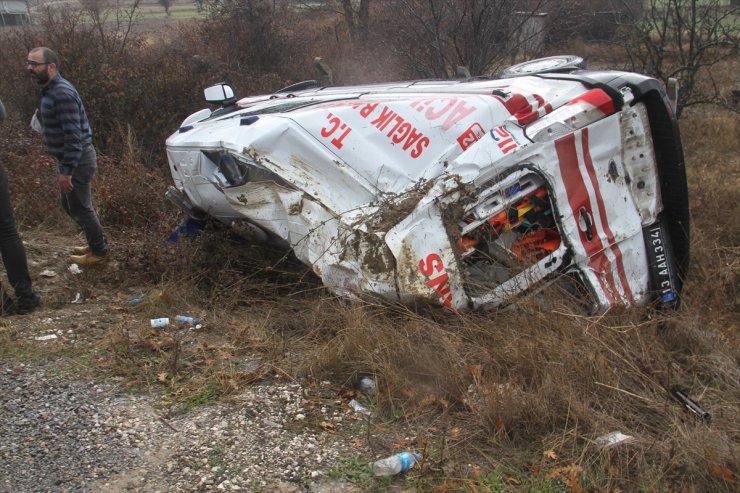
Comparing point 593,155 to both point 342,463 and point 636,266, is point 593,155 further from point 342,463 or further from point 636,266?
point 342,463

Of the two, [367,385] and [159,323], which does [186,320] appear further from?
[367,385]

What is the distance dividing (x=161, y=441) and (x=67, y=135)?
9.13 feet

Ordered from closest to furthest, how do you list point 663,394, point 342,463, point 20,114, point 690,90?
point 342,463 < point 663,394 < point 690,90 < point 20,114

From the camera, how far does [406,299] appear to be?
12.7ft

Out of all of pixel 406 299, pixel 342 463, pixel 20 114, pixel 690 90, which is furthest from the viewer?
pixel 20 114

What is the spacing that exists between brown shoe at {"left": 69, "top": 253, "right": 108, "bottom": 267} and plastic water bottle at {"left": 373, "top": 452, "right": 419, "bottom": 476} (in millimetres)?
3386

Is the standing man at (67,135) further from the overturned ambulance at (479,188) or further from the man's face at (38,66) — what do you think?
the overturned ambulance at (479,188)

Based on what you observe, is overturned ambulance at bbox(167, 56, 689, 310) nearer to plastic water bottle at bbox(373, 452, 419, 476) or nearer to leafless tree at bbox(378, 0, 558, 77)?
plastic water bottle at bbox(373, 452, 419, 476)

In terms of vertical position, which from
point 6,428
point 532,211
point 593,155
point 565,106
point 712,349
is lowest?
point 712,349

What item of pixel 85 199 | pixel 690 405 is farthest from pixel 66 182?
pixel 690 405

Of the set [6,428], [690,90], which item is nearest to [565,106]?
[6,428]

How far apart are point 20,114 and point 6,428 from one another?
785cm

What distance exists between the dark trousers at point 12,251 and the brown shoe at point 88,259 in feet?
2.31

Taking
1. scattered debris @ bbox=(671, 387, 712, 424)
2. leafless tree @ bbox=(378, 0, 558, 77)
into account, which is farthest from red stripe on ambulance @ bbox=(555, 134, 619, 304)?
leafless tree @ bbox=(378, 0, 558, 77)
